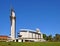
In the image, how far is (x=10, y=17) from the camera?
92562mm

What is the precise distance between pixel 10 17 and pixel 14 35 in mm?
8172

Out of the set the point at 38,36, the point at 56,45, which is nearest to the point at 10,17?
the point at 38,36

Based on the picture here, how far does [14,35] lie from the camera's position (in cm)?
9112

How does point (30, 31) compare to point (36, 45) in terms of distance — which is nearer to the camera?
point (36, 45)

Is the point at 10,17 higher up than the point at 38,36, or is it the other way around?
the point at 10,17

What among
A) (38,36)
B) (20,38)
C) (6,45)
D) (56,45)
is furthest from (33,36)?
(6,45)

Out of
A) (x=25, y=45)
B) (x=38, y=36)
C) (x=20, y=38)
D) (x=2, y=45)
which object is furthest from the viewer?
(x=38, y=36)

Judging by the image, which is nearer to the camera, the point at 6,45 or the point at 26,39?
the point at 6,45

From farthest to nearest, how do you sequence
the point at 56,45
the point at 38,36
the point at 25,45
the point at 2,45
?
the point at 38,36
the point at 56,45
the point at 25,45
the point at 2,45

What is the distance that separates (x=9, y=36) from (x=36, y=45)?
46.7 metres

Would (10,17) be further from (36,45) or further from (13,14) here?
(36,45)

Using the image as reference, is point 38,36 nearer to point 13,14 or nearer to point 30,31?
point 30,31

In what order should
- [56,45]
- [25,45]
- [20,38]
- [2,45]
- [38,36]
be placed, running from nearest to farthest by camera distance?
1. [2,45]
2. [25,45]
3. [56,45]
4. [20,38]
5. [38,36]

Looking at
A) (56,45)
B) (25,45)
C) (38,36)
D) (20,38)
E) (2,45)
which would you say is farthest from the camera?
(38,36)
